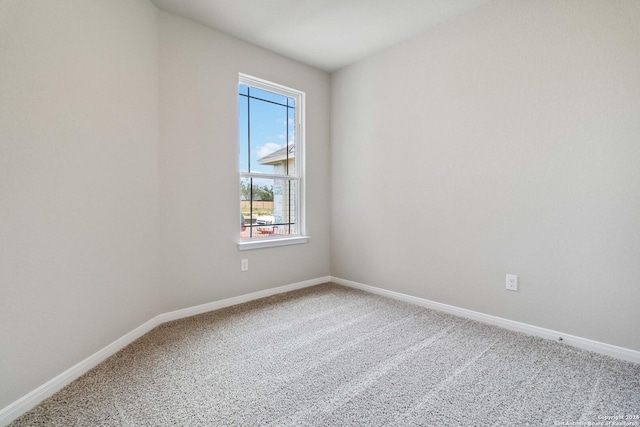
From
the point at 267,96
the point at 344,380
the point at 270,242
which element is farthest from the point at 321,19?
the point at 344,380

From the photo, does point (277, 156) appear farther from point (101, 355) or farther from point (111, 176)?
point (101, 355)

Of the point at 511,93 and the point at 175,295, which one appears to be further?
the point at 175,295

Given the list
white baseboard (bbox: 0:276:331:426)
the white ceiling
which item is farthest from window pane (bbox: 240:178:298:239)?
the white ceiling

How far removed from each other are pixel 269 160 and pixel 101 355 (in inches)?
82.6

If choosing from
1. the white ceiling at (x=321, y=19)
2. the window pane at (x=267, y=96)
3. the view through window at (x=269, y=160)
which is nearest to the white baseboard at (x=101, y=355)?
the view through window at (x=269, y=160)

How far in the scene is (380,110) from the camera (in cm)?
320

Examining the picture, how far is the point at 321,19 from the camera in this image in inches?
102

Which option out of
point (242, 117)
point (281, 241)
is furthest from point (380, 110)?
point (281, 241)

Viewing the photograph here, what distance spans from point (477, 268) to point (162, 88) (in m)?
2.88

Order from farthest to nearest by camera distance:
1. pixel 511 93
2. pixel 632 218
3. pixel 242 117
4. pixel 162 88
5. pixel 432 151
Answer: pixel 242 117 → pixel 432 151 → pixel 162 88 → pixel 511 93 → pixel 632 218

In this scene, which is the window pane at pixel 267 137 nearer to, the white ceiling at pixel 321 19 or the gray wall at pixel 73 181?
the white ceiling at pixel 321 19

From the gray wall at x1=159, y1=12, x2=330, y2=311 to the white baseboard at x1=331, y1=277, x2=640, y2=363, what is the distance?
4.44 ft

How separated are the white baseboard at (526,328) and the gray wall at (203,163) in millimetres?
1354

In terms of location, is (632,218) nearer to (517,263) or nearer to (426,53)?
(517,263)
